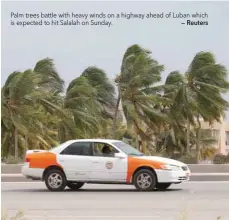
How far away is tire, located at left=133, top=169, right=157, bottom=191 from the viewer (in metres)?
16.8

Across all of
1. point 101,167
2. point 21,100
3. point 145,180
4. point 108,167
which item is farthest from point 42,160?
point 21,100

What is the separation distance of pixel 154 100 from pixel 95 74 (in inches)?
240

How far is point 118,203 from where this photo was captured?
1355 centimetres

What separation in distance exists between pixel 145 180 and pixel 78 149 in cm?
203

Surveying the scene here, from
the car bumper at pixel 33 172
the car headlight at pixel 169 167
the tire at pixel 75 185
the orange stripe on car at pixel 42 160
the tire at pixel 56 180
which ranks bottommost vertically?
the tire at pixel 75 185

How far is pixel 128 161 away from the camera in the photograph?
16.9 meters

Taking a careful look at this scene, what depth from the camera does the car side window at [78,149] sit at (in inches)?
688

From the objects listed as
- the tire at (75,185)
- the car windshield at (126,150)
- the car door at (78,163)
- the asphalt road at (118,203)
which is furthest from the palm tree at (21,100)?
the car windshield at (126,150)

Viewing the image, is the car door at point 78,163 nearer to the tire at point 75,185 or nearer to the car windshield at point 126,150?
the car windshield at point 126,150

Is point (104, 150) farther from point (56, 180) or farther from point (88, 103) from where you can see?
point (88, 103)

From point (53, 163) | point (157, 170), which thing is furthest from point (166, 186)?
point (53, 163)

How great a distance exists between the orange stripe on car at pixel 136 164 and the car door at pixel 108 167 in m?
0.11

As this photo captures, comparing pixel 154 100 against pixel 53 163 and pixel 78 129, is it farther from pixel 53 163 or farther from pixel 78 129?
pixel 53 163

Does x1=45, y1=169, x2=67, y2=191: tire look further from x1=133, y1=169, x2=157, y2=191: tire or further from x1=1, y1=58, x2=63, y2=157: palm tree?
x1=1, y1=58, x2=63, y2=157: palm tree
